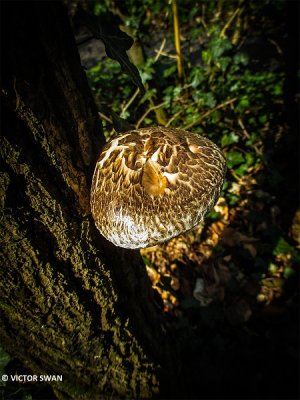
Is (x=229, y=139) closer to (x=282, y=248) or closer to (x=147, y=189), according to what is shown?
(x=282, y=248)

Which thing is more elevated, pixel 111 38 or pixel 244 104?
pixel 111 38

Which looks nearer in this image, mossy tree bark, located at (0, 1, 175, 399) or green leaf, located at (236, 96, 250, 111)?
mossy tree bark, located at (0, 1, 175, 399)

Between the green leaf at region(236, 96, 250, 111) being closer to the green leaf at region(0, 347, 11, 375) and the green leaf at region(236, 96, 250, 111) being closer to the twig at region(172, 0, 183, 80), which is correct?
the twig at region(172, 0, 183, 80)

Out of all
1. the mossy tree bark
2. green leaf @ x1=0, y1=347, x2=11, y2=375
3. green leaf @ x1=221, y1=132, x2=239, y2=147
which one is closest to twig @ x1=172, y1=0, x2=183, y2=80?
green leaf @ x1=221, y1=132, x2=239, y2=147

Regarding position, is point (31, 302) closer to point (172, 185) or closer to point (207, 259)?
point (172, 185)

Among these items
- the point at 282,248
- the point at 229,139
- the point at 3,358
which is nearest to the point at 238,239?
the point at 282,248

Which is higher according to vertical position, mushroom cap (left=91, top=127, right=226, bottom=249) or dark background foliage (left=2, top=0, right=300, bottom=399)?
mushroom cap (left=91, top=127, right=226, bottom=249)
